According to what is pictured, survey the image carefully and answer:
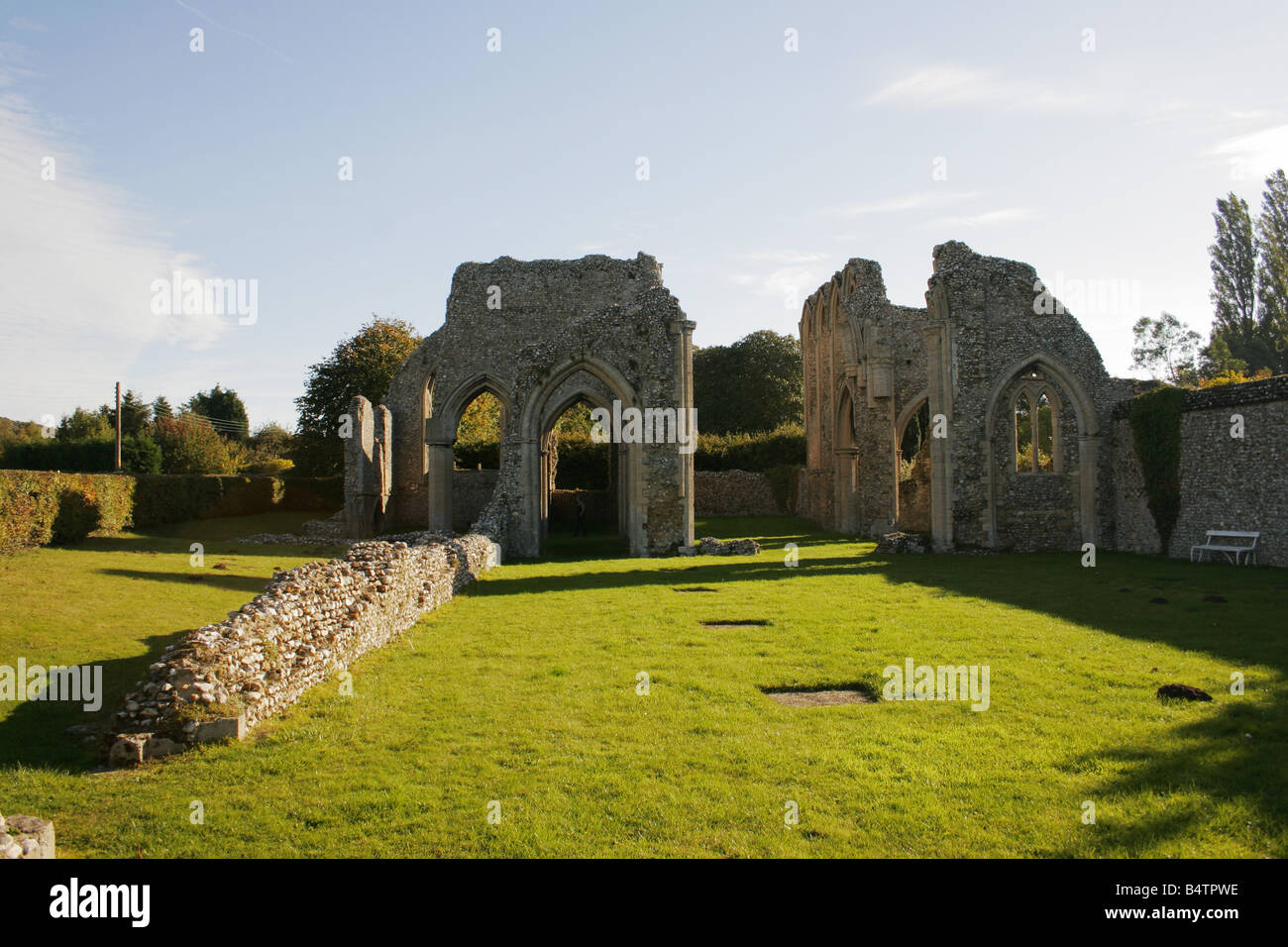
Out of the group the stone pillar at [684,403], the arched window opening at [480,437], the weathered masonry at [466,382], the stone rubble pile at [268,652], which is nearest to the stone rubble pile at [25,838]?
the stone rubble pile at [268,652]

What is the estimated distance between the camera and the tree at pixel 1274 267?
48875mm

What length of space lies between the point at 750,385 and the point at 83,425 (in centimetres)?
4359

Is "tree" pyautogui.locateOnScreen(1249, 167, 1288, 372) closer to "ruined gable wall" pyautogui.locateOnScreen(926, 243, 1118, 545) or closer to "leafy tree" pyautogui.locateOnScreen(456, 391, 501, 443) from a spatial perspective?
"ruined gable wall" pyautogui.locateOnScreen(926, 243, 1118, 545)

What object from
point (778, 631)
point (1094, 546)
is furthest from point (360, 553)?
point (1094, 546)

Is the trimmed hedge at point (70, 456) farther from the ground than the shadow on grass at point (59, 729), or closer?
farther from the ground

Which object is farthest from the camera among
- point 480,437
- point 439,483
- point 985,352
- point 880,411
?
point 480,437

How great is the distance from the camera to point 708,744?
→ 6.24 meters

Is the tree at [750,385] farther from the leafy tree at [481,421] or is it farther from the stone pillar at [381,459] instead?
the stone pillar at [381,459]

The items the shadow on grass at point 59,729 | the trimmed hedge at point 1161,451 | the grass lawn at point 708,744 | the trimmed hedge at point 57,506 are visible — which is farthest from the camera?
the trimmed hedge at point 1161,451

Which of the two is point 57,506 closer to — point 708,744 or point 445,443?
point 445,443

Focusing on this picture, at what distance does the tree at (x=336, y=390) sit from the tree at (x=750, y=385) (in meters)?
24.2

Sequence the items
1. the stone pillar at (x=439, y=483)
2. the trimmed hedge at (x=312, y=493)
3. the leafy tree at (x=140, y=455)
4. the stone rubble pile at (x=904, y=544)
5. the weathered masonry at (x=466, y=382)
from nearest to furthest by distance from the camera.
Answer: the stone rubble pile at (x=904, y=544), the weathered masonry at (x=466, y=382), the stone pillar at (x=439, y=483), the trimmed hedge at (x=312, y=493), the leafy tree at (x=140, y=455)

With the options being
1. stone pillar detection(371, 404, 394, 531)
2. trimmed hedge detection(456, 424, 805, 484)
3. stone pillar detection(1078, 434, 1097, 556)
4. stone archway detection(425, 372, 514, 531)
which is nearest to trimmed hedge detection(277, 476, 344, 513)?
trimmed hedge detection(456, 424, 805, 484)

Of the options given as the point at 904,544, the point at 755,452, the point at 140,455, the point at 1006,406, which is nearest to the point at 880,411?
the point at 1006,406
